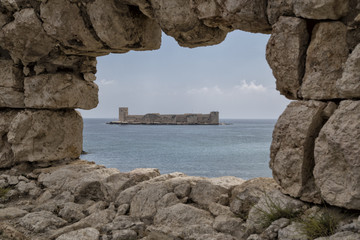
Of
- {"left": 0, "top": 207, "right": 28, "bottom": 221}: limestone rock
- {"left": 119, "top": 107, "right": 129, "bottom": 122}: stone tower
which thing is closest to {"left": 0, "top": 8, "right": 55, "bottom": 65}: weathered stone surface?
{"left": 0, "top": 207, "right": 28, "bottom": 221}: limestone rock

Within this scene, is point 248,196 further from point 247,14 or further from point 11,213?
point 11,213

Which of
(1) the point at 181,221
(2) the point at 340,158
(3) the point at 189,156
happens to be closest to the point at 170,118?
(3) the point at 189,156

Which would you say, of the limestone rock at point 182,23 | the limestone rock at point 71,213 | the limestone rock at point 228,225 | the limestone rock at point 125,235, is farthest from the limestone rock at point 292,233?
the limestone rock at point 71,213

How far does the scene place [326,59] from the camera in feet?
7.70

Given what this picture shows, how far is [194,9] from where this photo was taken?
10.3ft

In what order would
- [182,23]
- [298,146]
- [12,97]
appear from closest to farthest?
[298,146] < [182,23] < [12,97]

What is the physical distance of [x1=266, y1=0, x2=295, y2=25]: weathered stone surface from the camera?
2504 mm

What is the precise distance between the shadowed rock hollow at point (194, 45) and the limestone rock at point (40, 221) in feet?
0.17

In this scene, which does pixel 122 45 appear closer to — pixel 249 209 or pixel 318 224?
pixel 249 209

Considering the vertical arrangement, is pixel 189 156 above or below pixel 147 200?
below

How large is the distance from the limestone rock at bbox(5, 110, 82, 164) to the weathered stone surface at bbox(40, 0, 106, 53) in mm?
1285

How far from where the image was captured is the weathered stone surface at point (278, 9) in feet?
8.21

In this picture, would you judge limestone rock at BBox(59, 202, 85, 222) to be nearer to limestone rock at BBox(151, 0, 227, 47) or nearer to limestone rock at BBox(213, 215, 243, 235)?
limestone rock at BBox(213, 215, 243, 235)

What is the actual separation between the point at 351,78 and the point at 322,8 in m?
0.54
